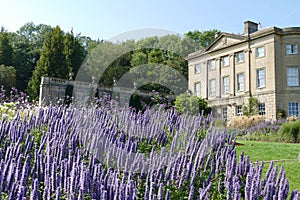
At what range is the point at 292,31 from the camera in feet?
85.5

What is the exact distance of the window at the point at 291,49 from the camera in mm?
26047

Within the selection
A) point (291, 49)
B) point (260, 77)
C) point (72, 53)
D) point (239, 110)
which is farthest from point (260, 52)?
point (72, 53)

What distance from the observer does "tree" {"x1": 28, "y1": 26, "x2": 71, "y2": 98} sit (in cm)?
3519

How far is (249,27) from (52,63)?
2138cm

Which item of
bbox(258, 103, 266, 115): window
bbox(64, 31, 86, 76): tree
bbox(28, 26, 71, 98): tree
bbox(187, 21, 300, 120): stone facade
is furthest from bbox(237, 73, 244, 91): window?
bbox(64, 31, 86, 76): tree

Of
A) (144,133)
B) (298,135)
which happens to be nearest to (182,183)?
(144,133)

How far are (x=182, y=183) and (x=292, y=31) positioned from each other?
26.8m

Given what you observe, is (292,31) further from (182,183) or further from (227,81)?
(182,183)

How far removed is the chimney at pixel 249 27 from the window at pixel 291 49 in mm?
4351

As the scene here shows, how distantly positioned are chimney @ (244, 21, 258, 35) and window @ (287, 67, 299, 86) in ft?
18.2

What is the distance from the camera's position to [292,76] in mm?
25969

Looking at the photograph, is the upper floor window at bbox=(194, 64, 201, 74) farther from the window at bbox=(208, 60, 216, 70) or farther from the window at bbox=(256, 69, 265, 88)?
the window at bbox=(256, 69, 265, 88)

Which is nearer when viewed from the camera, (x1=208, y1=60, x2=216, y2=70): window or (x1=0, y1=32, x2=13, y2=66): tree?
(x1=208, y1=60, x2=216, y2=70): window

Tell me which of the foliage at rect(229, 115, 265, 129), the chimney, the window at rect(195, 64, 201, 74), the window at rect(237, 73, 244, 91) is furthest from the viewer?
the window at rect(195, 64, 201, 74)
